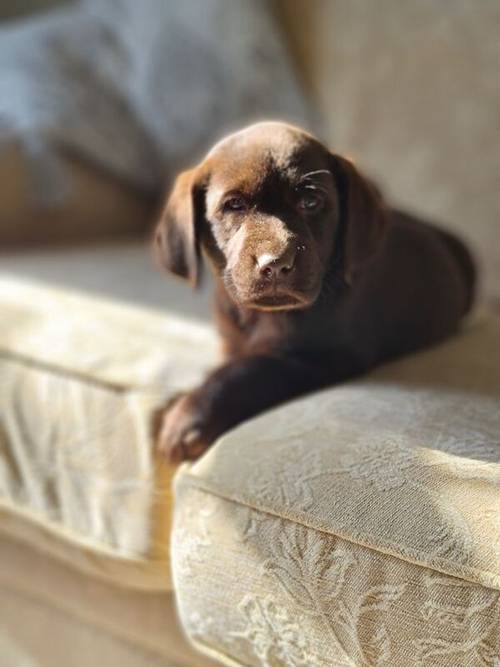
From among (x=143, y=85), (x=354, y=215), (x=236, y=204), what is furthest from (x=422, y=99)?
(x=236, y=204)

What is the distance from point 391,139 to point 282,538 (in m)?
1.18

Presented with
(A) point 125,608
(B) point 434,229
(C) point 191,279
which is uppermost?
(C) point 191,279

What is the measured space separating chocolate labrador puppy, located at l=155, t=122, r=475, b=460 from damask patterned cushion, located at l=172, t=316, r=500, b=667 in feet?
0.25

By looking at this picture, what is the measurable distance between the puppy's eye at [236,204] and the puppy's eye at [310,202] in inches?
2.3

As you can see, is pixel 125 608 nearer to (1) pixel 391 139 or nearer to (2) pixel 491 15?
(1) pixel 391 139

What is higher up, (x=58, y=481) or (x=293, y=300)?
(x=293, y=300)

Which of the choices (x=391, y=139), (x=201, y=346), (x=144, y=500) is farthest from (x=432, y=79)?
→ (x=144, y=500)

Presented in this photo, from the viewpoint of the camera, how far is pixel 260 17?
1937mm

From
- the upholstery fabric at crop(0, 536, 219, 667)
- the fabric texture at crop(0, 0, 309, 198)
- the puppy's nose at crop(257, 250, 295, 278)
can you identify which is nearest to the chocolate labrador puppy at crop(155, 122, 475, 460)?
the puppy's nose at crop(257, 250, 295, 278)

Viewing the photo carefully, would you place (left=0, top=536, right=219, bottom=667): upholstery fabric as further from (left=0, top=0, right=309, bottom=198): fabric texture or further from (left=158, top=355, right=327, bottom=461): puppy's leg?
(left=0, top=0, right=309, bottom=198): fabric texture

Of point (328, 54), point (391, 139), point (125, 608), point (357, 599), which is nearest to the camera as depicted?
point (357, 599)

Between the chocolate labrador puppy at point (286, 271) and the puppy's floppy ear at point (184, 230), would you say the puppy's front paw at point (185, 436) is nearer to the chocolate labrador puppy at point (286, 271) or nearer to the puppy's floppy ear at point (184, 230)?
the chocolate labrador puppy at point (286, 271)

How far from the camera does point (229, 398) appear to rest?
1020 mm

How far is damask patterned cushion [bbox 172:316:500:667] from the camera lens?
730mm
